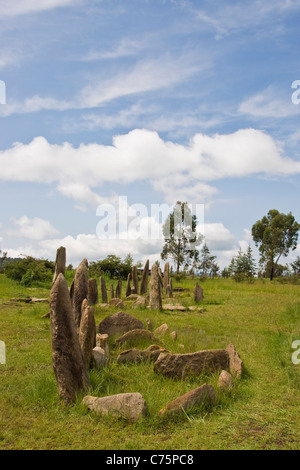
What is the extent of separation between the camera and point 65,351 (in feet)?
20.9

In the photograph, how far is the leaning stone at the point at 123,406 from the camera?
18.6 feet

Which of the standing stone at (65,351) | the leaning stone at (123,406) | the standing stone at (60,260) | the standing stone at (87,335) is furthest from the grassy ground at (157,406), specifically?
the standing stone at (60,260)

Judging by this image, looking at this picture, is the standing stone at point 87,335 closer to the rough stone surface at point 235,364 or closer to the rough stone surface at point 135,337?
the rough stone surface at point 135,337

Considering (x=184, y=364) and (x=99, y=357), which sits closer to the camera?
(x=184, y=364)

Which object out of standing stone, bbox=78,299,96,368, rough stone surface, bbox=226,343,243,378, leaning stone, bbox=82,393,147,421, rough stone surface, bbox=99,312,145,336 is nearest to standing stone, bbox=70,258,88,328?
rough stone surface, bbox=99,312,145,336

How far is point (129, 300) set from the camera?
20.6 meters

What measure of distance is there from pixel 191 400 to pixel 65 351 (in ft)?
6.77

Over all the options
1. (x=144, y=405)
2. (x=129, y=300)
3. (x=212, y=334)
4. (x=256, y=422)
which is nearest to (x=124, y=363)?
(x=144, y=405)

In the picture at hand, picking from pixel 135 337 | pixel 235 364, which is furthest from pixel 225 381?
pixel 135 337

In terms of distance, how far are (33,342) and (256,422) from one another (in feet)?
21.8

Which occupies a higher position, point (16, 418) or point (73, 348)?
point (73, 348)

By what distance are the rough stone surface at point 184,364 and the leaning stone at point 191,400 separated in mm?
1229

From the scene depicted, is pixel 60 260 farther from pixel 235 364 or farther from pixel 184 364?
pixel 235 364
